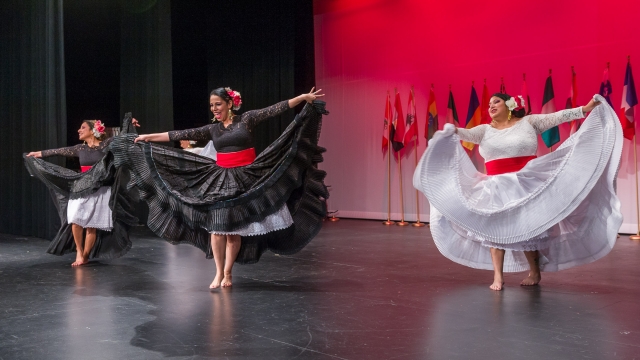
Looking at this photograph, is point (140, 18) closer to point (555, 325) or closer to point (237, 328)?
point (237, 328)

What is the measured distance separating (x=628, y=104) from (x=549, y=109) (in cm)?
93

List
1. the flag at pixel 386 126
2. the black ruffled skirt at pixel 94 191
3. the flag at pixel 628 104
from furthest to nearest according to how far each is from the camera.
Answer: the flag at pixel 386 126, the flag at pixel 628 104, the black ruffled skirt at pixel 94 191

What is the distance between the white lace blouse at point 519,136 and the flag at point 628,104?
11.7 ft

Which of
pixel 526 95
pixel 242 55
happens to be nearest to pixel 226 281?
pixel 526 95

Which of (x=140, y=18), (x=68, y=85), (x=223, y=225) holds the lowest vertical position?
(x=223, y=225)

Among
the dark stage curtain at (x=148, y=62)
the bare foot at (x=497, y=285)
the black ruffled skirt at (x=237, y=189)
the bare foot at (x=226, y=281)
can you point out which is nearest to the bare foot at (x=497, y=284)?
the bare foot at (x=497, y=285)

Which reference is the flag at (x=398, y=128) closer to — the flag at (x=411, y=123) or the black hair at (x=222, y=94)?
the flag at (x=411, y=123)

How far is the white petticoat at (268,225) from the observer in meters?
4.43

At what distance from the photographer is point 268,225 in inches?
175

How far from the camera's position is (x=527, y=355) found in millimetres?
2746

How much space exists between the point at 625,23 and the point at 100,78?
709 cm

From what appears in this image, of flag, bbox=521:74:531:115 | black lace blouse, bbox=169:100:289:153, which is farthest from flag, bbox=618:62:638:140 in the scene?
black lace blouse, bbox=169:100:289:153

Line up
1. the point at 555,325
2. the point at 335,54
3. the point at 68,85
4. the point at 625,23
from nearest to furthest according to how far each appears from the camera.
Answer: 1. the point at 555,325
2. the point at 625,23
3. the point at 68,85
4. the point at 335,54

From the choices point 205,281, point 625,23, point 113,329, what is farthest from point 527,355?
point 625,23
